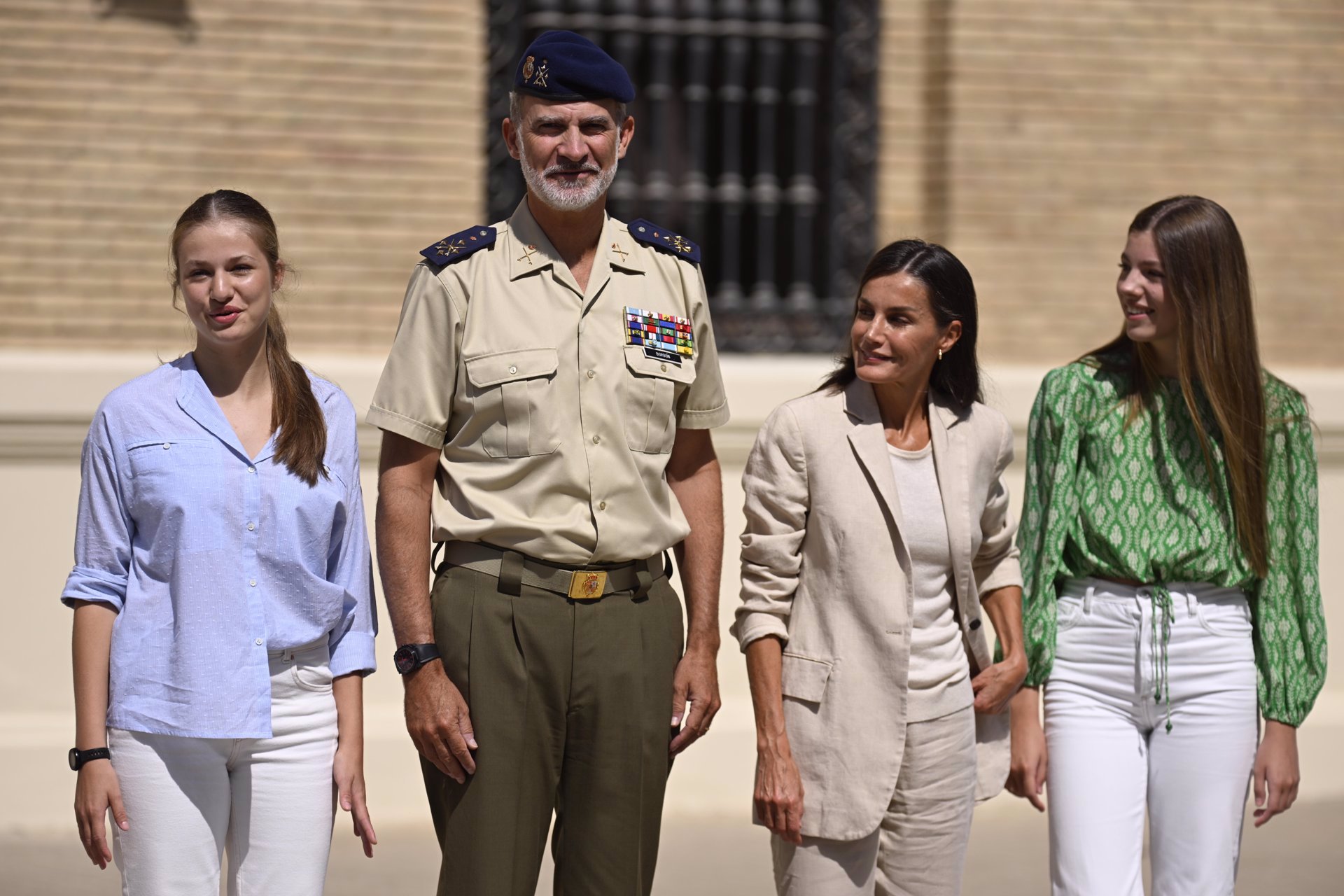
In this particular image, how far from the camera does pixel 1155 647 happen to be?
2.95 meters

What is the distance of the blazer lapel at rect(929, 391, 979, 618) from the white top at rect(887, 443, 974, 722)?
15 millimetres

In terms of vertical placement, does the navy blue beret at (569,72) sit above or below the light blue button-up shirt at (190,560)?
above

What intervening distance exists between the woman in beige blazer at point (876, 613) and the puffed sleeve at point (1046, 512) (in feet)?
0.42

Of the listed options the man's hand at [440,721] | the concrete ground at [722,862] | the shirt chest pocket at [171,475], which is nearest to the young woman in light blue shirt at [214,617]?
the shirt chest pocket at [171,475]

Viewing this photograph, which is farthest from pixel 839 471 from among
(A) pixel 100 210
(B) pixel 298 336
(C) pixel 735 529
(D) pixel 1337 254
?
(D) pixel 1337 254

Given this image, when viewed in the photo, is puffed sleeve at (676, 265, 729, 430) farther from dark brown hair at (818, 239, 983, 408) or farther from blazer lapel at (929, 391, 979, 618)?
blazer lapel at (929, 391, 979, 618)

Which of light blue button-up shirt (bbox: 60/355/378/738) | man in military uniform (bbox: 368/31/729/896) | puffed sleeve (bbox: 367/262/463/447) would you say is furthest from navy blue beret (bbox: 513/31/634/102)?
light blue button-up shirt (bbox: 60/355/378/738)

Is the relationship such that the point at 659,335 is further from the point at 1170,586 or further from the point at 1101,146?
the point at 1101,146

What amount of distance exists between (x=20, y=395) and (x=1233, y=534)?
13.6 feet

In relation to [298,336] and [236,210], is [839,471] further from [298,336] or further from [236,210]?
[298,336]

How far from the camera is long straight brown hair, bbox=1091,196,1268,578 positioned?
297 cm

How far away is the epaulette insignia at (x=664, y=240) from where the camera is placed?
300 centimetres

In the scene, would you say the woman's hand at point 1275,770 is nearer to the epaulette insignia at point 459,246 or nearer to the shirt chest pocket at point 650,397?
the shirt chest pocket at point 650,397

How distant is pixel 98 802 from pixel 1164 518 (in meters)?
2.11
